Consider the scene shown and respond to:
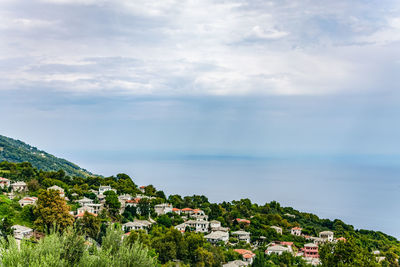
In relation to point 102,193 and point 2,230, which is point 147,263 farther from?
point 102,193

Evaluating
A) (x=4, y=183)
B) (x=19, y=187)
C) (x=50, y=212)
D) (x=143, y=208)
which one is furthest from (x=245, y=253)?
(x=4, y=183)

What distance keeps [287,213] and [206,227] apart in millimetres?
24291

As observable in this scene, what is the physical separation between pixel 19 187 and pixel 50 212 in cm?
1585

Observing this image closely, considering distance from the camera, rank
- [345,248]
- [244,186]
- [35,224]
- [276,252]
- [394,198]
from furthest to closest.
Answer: [244,186], [394,198], [276,252], [35,224], [345,248]

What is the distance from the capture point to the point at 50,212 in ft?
82.3

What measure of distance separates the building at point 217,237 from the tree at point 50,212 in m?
14.9

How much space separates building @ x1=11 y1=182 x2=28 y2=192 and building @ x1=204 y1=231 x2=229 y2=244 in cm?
2120

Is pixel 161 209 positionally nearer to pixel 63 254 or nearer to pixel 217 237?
pixel 217 237

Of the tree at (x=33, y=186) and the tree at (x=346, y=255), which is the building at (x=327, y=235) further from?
the tree at (x=33, y=186)

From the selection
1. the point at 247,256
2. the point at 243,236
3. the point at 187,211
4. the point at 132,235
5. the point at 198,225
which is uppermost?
the point at 187,211

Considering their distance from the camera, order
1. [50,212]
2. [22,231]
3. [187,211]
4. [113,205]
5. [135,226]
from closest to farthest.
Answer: [22,231]
[50,212]
[135,226]
[113,205]
[187,211]

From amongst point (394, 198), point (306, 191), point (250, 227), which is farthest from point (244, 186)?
point (250, 227)

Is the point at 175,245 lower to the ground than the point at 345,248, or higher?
lower

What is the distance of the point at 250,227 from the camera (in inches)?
1651
